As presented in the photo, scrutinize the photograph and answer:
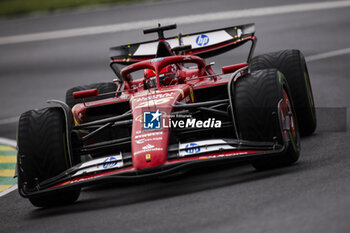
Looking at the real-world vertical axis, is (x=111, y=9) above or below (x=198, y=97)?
below

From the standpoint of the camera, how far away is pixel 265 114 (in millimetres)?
7777

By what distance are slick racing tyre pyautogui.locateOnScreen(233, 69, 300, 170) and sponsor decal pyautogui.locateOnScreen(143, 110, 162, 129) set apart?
2.85ft

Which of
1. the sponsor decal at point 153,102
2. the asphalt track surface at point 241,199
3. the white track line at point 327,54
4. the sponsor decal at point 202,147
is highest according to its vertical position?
the sponsor decal at point 153,102

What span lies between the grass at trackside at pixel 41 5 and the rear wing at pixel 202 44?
2261 centimetres

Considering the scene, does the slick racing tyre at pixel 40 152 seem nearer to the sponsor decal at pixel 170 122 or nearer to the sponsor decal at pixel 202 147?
the sponsor decal at pixel 170 122

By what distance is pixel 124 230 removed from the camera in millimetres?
6543

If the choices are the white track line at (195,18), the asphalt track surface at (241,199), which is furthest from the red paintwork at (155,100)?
the white track line at (195,18)

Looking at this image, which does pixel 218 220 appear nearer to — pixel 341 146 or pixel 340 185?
pixel 340 185

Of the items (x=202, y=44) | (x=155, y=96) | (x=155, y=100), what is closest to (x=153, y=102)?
(x=155, y=100)

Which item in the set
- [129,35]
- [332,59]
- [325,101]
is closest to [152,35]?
[129,35]

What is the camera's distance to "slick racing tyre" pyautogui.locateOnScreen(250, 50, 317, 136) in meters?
9.70

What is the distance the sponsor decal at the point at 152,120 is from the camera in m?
7.86

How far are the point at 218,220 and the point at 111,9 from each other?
26177 millimetres

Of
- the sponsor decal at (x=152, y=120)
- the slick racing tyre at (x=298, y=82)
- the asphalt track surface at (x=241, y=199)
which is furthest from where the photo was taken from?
the slick racing tyre at (x=298, y=82)
